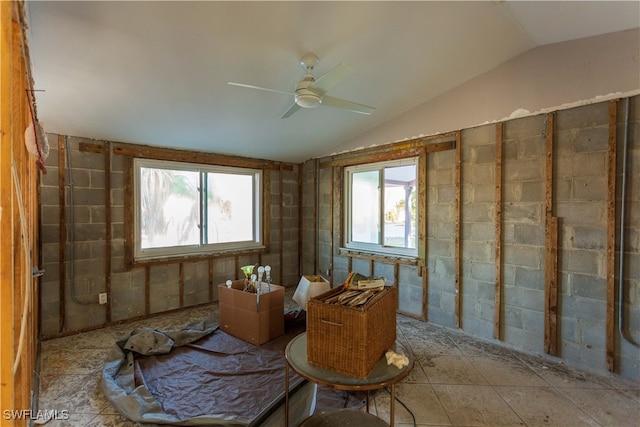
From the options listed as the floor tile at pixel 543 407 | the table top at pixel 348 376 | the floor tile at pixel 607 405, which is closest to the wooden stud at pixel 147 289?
the table top at pixel 348 376

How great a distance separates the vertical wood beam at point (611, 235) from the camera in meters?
2.30

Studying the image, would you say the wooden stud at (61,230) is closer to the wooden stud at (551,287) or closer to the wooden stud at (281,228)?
the wooden stud at (281,228)

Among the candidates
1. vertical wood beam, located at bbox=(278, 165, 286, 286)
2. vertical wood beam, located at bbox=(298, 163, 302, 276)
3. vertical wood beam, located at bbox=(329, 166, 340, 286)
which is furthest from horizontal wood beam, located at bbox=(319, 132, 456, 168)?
vertical wood beam, located at bbox=(278, 165, 286, 286)

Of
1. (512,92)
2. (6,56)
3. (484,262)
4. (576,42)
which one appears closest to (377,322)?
(6,56)

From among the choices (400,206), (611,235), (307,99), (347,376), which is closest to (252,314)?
(347,376)

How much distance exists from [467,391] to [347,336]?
5.00 ft

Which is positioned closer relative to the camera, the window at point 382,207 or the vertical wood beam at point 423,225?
the vertical wood beam at point 423,225

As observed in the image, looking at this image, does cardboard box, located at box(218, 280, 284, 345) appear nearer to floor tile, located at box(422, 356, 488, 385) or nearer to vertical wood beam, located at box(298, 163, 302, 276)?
floor tile, located at box(422, 356, 488, 385)

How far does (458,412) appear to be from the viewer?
196cm

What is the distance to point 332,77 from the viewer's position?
1.95 metres

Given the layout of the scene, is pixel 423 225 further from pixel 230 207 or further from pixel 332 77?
pixel 230 207

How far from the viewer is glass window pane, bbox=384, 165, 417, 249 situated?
12.3 feet

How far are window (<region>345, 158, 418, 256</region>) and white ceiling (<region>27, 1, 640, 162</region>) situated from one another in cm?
103

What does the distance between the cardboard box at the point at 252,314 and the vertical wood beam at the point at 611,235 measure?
9.42 feet
